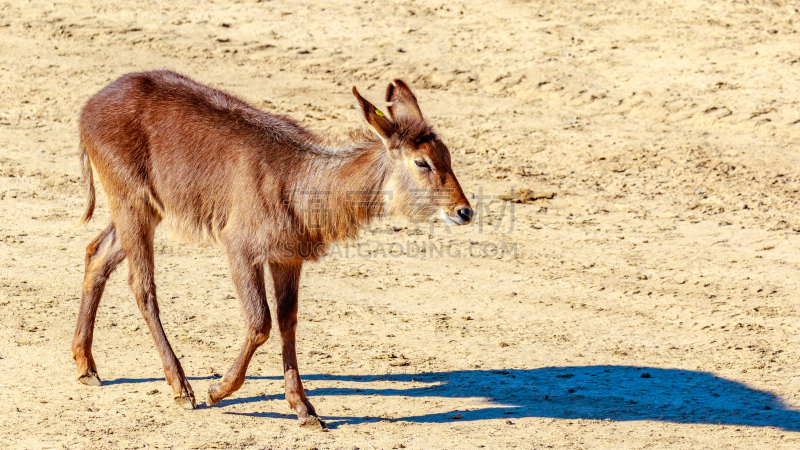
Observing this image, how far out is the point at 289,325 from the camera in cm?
652

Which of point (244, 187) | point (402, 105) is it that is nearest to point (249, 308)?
point (244, 187)

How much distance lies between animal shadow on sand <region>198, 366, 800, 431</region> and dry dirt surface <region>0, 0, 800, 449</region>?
0.02m

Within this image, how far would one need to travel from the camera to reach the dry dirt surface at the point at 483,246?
661 cm

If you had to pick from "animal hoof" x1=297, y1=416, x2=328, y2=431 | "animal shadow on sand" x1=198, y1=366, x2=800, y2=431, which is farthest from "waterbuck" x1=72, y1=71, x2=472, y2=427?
"animal shadow on sand" x1=198, y1=366, x2=800, y2=431

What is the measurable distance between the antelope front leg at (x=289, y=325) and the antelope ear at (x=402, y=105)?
4.26 feet

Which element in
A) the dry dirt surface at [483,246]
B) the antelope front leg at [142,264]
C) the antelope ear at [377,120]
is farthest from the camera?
the antelope front leg at [142,264]

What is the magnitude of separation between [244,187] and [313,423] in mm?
1725

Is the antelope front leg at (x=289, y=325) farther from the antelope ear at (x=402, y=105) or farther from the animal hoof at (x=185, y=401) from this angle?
the antelope ear at (x=402, y=105)

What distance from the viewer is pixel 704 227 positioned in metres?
10.1

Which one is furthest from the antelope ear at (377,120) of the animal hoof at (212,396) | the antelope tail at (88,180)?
the antelope tail at (88,180)

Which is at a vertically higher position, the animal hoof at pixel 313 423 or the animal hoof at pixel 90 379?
the animal hoof at pixel 313 423

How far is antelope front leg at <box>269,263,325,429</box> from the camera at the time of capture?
6418mm

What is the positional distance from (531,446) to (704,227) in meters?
4.96

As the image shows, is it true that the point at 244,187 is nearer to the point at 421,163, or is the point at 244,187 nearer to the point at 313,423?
the point at 421,163
